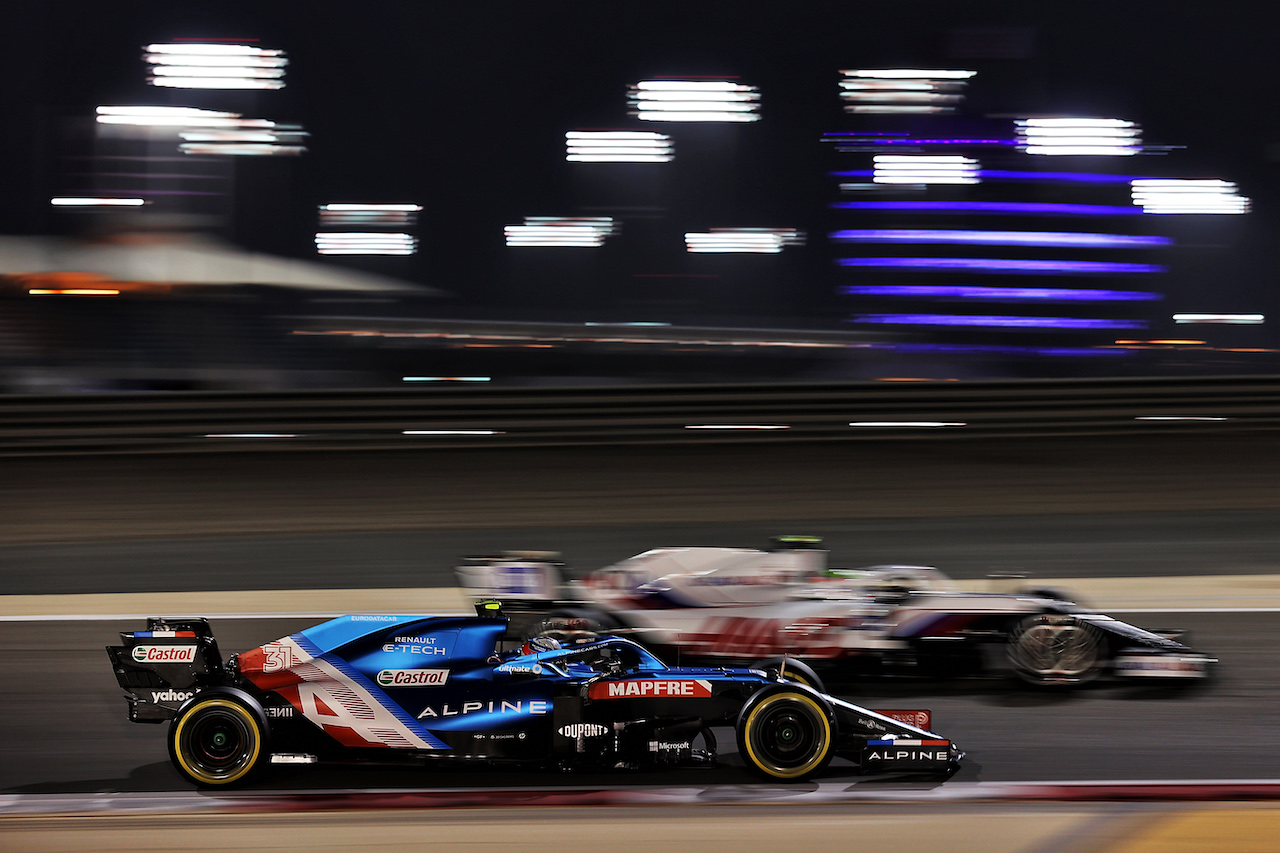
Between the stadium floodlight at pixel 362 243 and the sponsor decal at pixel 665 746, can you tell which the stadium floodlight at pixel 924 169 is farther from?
the sponsor decal at pixel 665 746

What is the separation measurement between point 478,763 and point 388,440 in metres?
7.68

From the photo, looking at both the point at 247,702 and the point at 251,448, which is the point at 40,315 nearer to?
the point at 251,448

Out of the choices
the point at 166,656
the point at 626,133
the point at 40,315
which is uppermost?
the point at 626,133

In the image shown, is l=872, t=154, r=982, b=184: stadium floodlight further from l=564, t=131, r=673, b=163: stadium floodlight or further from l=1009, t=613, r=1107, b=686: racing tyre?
l=1009, t=613, r=1107, b=686: racing tyre

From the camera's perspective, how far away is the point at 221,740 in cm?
462

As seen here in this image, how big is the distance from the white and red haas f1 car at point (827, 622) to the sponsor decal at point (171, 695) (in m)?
1.76

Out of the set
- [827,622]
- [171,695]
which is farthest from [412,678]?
[827,622]

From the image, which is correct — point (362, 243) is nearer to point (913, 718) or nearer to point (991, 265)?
point (913, 718)

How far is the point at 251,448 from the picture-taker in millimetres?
11898

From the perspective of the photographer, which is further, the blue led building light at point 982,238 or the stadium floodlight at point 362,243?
the blue led building light at point 982,238

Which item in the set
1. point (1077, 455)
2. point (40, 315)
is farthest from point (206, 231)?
point (1077, 455)

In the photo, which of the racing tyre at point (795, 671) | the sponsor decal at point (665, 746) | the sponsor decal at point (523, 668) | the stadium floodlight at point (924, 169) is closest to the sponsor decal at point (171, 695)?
the sponsor decal at point (523, 668)

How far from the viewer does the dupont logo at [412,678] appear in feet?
15.0

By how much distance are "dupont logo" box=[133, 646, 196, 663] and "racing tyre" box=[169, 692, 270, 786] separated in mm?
216
